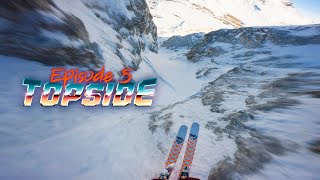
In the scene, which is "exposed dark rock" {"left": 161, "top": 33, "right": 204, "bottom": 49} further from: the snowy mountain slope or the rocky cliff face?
the rocky cliff face

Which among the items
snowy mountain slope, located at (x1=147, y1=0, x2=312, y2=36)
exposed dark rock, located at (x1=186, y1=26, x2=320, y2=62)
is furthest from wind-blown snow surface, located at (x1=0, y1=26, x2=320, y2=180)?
snowy mountain slope, located at (x1=147, y1=0, x2=312, y2=36)

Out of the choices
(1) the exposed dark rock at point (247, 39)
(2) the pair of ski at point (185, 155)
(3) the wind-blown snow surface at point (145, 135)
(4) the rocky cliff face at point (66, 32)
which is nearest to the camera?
(3) the wind-blown snow surface at point (145, 135)

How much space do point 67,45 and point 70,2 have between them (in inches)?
304

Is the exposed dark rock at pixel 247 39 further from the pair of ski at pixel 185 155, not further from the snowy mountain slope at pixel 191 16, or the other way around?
the snowy mountain slope at pixel 191 16

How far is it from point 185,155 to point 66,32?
12.0 metres

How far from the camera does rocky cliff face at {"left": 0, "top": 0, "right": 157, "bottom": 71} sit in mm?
12953

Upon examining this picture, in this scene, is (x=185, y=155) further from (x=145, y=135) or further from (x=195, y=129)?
(x=145, y=135)

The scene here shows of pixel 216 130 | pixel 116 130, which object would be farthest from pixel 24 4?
pixel 216 130

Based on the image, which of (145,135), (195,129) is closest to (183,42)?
(195,129)

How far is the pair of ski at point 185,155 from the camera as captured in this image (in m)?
8.74

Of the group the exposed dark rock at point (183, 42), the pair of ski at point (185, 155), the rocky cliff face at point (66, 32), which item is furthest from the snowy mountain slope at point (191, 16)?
the pair of ski at point (185, 155)

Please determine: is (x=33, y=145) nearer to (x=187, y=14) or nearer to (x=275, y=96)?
(x=275, y=96)

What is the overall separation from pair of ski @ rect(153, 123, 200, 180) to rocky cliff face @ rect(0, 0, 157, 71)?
8.38 m

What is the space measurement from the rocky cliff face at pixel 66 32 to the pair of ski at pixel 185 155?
838 cm
